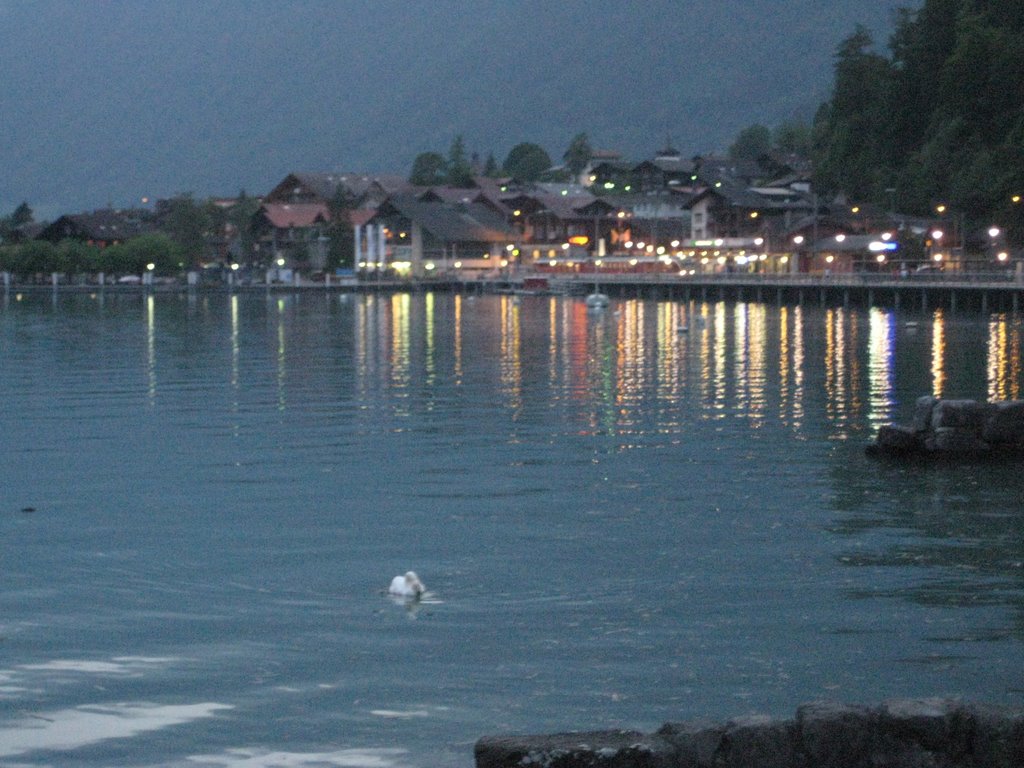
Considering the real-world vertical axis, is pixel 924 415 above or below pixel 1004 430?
above

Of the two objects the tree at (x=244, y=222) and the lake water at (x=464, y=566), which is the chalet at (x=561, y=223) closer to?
the tree at (x=244, y=222)

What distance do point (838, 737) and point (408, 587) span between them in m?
6.22

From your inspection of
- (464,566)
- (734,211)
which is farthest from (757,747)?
(734,211)

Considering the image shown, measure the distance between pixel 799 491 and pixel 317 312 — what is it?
66.4 m

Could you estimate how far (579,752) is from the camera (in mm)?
7926

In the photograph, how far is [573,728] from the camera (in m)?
10.2

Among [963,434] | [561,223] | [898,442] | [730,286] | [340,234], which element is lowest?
[898,442]

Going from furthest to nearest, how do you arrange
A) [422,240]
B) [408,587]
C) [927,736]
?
[422,240]
[408,587]
[927,736]

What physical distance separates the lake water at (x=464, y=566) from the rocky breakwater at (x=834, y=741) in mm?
1837

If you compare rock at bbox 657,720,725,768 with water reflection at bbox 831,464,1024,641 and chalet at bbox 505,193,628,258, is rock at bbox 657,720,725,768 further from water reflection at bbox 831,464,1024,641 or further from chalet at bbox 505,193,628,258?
chalet at bbox 505,193,628,258

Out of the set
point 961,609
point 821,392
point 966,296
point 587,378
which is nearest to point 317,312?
point 966,296

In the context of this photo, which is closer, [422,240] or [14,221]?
[422,240]

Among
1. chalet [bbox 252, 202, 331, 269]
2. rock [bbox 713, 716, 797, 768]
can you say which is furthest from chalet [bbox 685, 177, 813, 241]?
rock [bbox 713, 716, 797, 768]

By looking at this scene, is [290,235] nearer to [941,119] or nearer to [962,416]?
[941,119]
